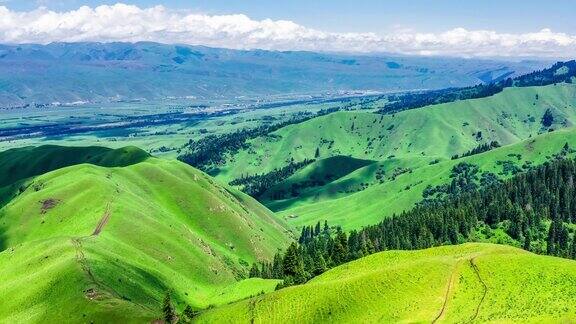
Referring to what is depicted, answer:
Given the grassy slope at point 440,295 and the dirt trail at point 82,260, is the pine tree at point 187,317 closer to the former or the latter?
the grassy slope at point 440,295

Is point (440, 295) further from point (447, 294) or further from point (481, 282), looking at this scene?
point (481, 282)

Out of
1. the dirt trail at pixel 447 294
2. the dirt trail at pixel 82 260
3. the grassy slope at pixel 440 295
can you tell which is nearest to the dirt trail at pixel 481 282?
the grassy slope at pixel 440 295

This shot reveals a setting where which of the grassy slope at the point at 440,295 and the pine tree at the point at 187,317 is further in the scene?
the pine tree at the point at 187,317

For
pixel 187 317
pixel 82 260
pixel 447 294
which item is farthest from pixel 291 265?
pixel 447 294

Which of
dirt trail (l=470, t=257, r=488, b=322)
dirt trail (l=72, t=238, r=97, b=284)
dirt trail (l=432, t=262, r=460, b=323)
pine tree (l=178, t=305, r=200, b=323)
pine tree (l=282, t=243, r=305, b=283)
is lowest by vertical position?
pine tree (l=282, t=243, r=305, b=283)

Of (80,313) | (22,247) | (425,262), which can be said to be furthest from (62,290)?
(425,262)

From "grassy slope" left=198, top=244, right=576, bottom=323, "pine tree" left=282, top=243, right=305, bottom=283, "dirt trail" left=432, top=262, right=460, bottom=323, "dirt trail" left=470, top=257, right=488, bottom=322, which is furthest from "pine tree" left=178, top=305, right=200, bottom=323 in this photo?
"dirt trail" left=470, top=257, right=488, bottom=322

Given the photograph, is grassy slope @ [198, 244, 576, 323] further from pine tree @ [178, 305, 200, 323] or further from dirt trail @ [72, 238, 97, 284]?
dirt trail @ [72, 238, 97, 284]

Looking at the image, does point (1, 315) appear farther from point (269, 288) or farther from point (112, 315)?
point (269, 288)

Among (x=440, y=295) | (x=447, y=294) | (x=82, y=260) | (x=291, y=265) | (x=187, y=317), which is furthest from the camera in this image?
(x=291, y=265)
